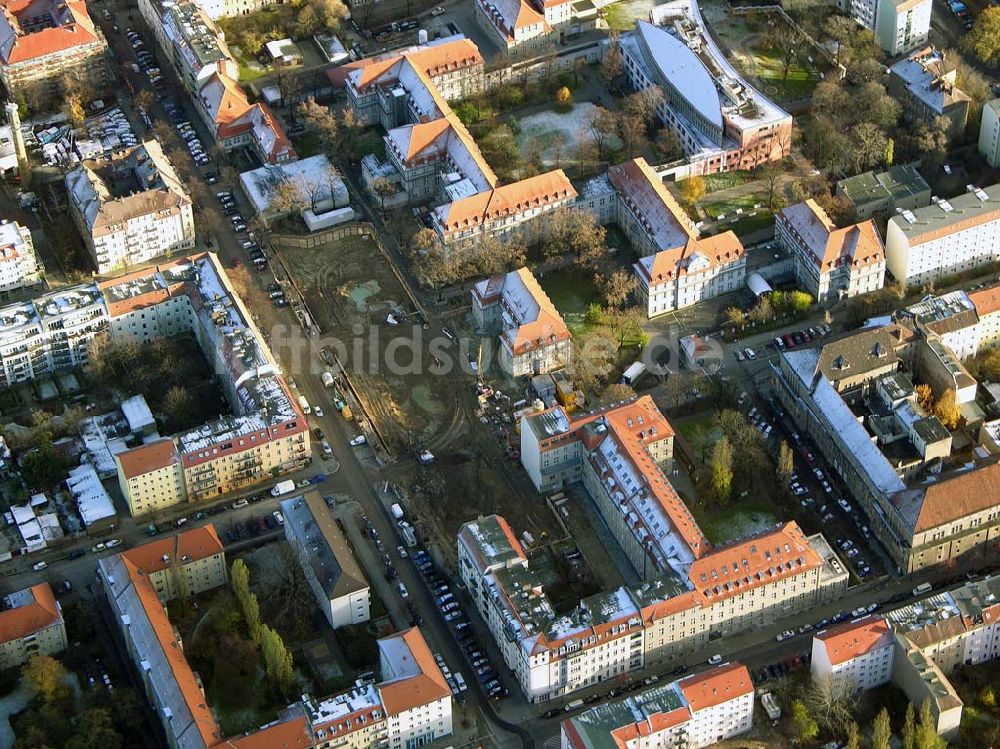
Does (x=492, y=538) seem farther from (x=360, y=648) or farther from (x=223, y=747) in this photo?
(x=223, y=747)

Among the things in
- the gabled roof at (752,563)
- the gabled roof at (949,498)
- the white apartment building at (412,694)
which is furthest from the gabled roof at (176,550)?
the gabled roof at (949,498)

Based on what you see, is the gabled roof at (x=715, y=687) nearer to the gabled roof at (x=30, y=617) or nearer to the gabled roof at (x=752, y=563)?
the gabled roof at (x=752, y=563)

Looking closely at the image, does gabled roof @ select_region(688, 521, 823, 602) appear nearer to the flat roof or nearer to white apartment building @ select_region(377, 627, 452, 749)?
white apartment building @ select_region(377, 627, 452, 749)

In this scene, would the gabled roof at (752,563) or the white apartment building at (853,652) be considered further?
the gabled roof at (752,563)

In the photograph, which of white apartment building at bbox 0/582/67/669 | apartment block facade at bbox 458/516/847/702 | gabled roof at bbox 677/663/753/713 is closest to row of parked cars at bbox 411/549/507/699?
apartment block facade at bbox 458/516/847/702

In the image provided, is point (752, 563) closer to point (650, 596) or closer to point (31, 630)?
point (650, 596)

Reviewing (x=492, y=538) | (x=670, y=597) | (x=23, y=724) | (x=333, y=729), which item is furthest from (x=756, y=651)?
(x=23, y=724)
